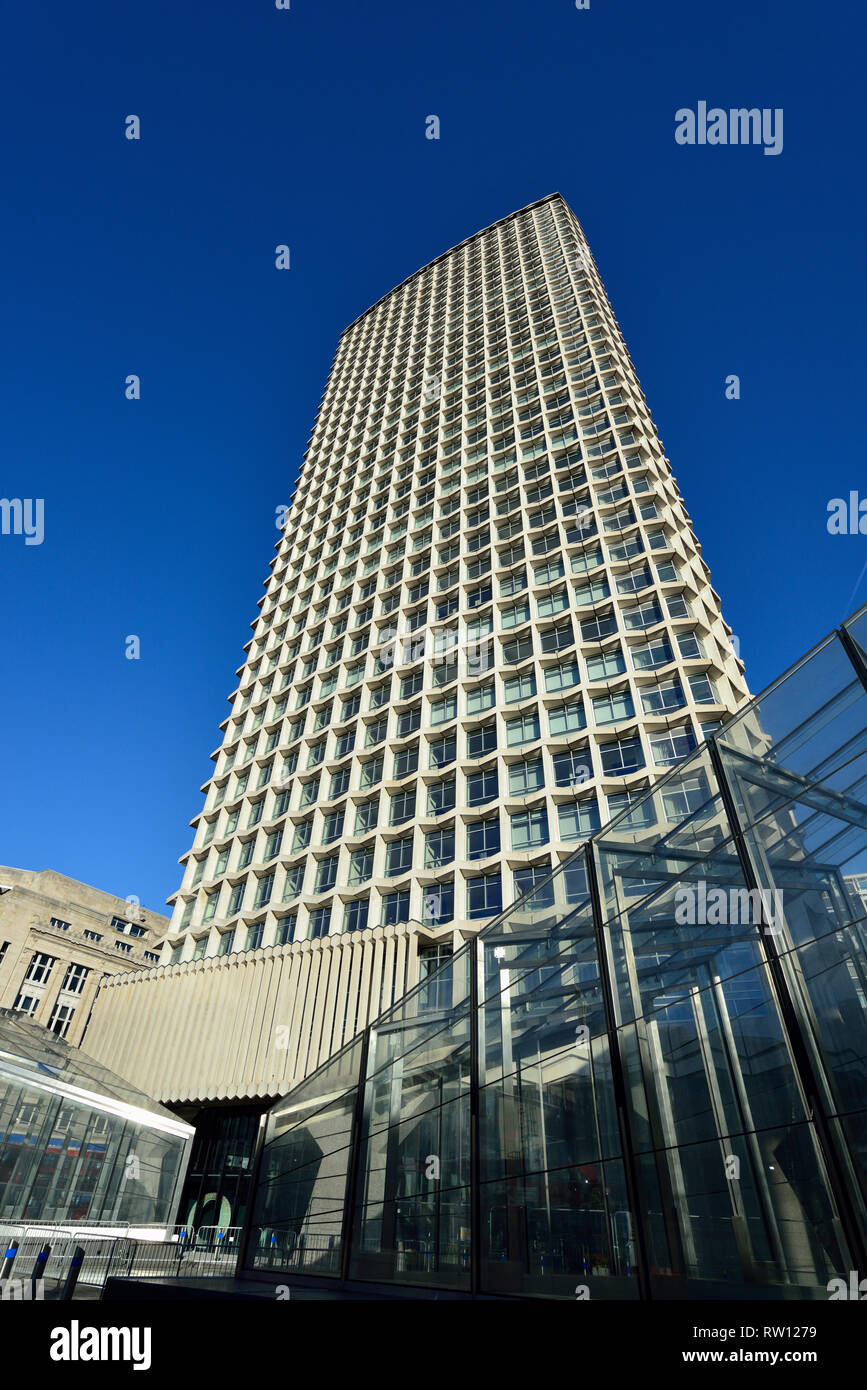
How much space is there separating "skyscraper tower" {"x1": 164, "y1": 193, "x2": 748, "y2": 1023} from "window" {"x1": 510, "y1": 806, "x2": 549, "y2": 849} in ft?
0.30

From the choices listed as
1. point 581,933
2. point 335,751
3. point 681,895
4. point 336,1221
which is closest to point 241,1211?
point 336,1221

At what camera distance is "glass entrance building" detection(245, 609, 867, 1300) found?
7.25m

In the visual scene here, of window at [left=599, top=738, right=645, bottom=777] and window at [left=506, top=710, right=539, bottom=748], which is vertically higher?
window at [left=506, top=710, right=539, bottom=748]

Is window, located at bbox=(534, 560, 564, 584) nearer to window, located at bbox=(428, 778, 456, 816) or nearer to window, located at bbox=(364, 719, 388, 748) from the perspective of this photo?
window, located at bbox=(364, 719, 388, 748)

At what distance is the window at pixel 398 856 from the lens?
35.4 m

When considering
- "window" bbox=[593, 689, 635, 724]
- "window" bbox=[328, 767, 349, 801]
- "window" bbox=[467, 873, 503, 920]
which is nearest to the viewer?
"window" bbox=[467, 873, 503, 920]

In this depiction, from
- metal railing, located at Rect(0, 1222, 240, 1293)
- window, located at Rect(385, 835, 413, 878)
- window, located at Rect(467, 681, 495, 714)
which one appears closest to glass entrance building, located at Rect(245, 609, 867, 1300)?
metal railing, located at Rect(0, 1222, 240, 1293)

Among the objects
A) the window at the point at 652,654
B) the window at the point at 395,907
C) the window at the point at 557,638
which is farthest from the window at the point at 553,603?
the window at the point at 395,907

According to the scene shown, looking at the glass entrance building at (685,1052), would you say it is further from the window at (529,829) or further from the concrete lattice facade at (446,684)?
the window at (529,829)

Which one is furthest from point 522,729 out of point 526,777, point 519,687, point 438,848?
point 438,848

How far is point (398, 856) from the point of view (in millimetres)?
36062

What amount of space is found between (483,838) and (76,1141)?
1910cm
